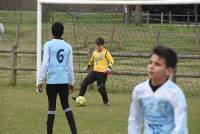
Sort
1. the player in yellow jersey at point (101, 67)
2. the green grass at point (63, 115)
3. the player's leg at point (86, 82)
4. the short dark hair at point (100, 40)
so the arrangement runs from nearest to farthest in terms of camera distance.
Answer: the green grass at point (63, 115)
the short dark hair at point (100, 40)
the player in yellow jersey at point (101, 67)
the player's leg at point (86, 82)

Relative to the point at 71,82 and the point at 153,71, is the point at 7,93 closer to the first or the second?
the point at 71,82

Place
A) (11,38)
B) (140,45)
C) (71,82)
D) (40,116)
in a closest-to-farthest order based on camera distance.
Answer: (71,82), (40,116), (140,45), (11,38)

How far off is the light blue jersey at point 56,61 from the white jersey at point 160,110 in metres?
3.99

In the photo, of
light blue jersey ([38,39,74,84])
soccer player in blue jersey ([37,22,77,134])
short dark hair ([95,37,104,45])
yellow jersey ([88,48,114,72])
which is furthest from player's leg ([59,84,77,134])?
yellow jersey ([88,48,114,72])

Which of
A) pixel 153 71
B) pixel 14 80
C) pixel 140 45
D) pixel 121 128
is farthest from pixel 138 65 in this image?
pixel 153 71

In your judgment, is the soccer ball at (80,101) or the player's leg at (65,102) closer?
the player's leg at (65,102)

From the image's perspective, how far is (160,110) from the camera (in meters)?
5.14

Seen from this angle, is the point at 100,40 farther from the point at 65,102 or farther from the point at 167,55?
the point at 167,55

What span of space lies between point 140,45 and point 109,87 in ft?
38.6

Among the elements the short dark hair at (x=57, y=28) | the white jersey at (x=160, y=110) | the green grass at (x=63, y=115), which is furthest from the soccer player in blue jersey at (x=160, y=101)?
the green grass at (x=63, y=115)

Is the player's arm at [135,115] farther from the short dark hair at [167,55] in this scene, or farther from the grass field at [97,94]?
the grass field at [97,94]

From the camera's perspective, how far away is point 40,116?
1177cm

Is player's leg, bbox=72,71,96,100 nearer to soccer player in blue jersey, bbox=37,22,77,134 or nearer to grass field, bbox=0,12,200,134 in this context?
grass field, bbox=0,12,200,134

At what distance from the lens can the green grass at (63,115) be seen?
10438mm
